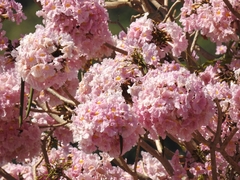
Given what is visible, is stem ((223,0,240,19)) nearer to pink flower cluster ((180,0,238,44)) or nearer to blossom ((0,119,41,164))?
pink flower cluster ((180,0,238,44))

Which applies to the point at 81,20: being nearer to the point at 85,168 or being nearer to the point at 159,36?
the point at 159,36

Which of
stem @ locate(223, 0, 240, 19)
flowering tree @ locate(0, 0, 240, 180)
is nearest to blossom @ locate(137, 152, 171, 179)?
flowering tree @ locate(0, 0, 240, 180)

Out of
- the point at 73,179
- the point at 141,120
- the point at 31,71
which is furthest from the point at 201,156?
Result: the point at 31,71

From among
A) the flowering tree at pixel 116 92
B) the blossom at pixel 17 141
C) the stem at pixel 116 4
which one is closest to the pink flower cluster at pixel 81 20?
the flowering tree at pixel 116 92

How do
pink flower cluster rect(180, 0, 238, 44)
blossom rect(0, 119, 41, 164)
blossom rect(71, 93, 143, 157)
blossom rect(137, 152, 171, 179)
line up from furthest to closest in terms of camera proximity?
blossom rect(137, 152, 171, 179) → pink flower cluster rect(180, 0, 238, 44) → blossom rect(0, 119, 41, 164) → blossom rect(71, 93, 143, 157)

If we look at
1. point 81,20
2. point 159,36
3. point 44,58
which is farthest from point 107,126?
point 159,36

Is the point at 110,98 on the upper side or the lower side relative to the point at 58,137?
upper

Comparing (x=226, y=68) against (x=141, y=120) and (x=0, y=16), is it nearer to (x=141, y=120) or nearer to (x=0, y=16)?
(x=141, y=120)
